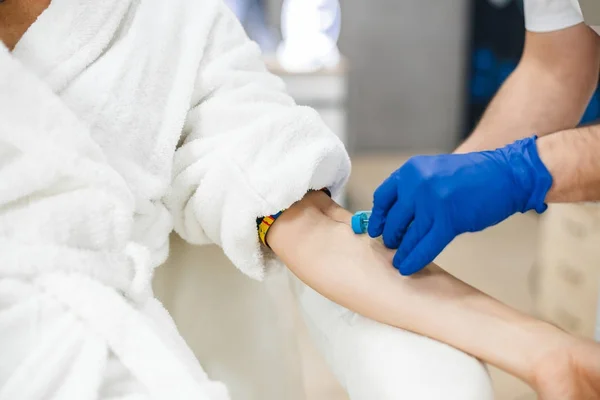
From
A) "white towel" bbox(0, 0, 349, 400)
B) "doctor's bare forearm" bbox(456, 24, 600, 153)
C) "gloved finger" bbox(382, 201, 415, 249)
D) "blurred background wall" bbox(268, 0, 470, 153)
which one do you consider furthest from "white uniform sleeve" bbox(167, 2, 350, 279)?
"blurred background wall" bbox(268, 0, 470, 153)

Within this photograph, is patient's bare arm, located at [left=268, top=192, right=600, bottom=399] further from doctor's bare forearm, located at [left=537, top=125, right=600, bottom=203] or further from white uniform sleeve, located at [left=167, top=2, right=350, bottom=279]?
doctor's bare forearm, located at [left=537, top=125, right=600, bottom=203]

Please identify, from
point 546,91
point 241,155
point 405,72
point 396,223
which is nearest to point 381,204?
point 396,223

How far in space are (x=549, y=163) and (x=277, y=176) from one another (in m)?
0.36

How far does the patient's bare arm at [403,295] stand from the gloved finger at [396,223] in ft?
0.05

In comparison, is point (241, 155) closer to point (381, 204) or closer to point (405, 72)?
point (381, 204)

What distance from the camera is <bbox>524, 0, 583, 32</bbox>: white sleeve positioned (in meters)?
1.09

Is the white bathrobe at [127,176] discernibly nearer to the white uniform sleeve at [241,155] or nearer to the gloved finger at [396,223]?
the white uniform sleeve at [241,155]

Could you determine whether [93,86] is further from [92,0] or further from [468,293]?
[468,293]

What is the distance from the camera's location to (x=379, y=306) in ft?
2.43

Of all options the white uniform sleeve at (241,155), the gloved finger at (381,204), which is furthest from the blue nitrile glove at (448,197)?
the white uniform sleeve at (241,155)

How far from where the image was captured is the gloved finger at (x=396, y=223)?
0.79 m

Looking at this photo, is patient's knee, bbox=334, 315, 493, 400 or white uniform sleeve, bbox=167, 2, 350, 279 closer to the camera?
patient's knee, bbox=334, 315, 493, 400

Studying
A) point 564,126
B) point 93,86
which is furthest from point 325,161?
point 564,126

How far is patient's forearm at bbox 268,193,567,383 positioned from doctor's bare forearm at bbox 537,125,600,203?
0.66 feet
